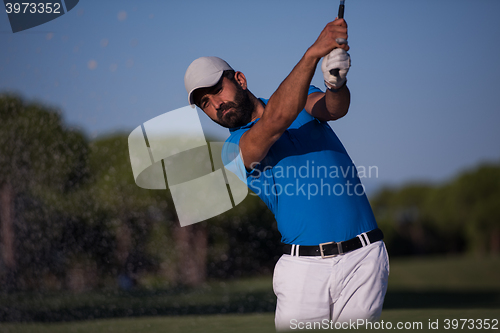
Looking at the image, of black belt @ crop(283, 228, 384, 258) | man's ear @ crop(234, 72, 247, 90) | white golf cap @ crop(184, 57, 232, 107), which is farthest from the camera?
man's ear @ crop(234, 72, 247, 90)

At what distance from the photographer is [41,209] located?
41.0 ft

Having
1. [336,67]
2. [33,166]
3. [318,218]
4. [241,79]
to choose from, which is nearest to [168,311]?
[33,166]

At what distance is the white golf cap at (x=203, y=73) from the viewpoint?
264cm

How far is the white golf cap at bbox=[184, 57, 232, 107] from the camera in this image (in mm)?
2643

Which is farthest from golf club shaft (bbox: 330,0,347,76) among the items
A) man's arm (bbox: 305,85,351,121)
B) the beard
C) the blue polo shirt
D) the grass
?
the grass

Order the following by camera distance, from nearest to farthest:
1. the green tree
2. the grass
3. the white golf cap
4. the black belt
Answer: the black belt < the white golf cap < the grass < the green tree

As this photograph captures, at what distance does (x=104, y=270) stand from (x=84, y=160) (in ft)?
18.7

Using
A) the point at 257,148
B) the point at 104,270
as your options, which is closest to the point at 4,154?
the point at 104,270

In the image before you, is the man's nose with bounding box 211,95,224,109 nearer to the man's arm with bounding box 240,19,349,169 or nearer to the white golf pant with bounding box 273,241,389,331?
the man's arm with bounding box 240,19,349,169

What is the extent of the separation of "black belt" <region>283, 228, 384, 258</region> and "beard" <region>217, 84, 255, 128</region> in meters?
0.77

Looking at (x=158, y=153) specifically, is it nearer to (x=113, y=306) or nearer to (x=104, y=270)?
(x=104, y=270)

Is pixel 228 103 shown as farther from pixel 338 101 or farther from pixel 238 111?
pixel 338 101

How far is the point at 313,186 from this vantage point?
8.13 ft

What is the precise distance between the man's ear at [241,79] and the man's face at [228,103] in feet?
0.18
